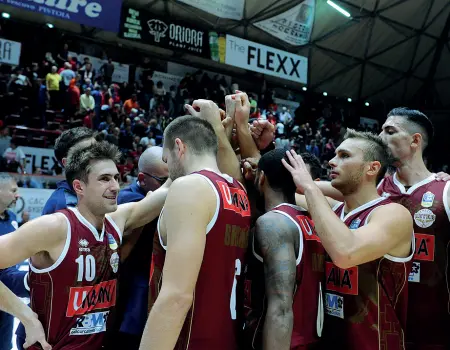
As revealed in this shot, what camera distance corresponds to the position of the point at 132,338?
2.98 m

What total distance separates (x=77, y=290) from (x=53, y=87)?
12.7 metres

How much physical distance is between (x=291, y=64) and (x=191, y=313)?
17.9 metres

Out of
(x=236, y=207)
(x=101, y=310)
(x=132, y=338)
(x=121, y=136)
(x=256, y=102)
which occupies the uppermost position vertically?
(x=256, y=102)

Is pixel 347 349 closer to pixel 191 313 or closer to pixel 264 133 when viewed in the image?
pixel 191 313

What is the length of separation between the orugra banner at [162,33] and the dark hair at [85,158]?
13143 mm

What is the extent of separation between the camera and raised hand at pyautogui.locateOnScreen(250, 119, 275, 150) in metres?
3.14

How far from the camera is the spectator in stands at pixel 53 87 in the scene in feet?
45.8

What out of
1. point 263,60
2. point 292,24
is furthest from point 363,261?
point 292,24

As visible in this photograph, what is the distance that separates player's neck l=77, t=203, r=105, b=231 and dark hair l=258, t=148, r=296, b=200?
3.37 ft

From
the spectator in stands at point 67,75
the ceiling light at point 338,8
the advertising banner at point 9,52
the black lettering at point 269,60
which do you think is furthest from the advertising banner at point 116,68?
the ceiling light at point 338,8

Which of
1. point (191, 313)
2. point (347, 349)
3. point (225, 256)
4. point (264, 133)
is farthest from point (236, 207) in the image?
point (347, 349)

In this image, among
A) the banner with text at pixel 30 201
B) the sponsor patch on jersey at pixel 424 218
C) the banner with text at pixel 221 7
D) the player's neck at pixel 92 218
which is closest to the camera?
the player's neck at pixel 92 218

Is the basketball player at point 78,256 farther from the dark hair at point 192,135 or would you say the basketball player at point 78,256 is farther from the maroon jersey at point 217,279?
the dark hair at point 192,135

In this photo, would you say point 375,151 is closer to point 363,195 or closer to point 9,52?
point 363,195
